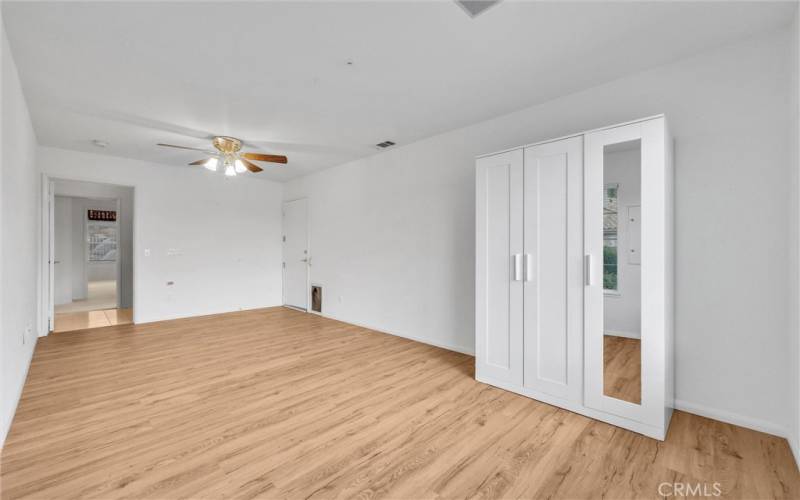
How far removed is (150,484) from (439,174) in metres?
3.78

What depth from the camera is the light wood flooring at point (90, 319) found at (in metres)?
5.30

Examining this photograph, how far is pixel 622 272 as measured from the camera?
241cm

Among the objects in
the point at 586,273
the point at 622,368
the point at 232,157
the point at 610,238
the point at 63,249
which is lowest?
the point at 622,368

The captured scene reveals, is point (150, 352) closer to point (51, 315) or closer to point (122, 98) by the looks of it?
point (51, 315)

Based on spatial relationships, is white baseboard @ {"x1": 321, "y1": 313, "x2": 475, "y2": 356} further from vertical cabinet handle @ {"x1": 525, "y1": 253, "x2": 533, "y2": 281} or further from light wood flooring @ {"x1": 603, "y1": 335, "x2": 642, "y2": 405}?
light wood flooring @ {"x1": 603, "y1": 335, "x2": 642, "y2": 405}

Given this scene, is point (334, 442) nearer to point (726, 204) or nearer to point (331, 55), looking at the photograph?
point (331, 55)

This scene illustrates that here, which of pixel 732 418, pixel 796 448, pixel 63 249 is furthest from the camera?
pixel 63 249

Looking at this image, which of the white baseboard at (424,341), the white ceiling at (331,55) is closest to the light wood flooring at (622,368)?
the white baseboard at (424,341)

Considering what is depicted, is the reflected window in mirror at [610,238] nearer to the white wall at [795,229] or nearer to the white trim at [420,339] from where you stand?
the white wall at [795,229]

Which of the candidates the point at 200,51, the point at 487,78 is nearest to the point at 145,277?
the point at 200,51

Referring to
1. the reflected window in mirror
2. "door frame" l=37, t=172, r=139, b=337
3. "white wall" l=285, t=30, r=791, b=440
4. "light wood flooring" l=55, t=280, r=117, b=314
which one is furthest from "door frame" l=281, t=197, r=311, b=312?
the reflected window in mirror

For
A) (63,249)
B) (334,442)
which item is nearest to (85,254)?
(63,249)

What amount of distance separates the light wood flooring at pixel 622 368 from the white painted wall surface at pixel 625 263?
2.5 inches

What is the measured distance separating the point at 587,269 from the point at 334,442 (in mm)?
2169
